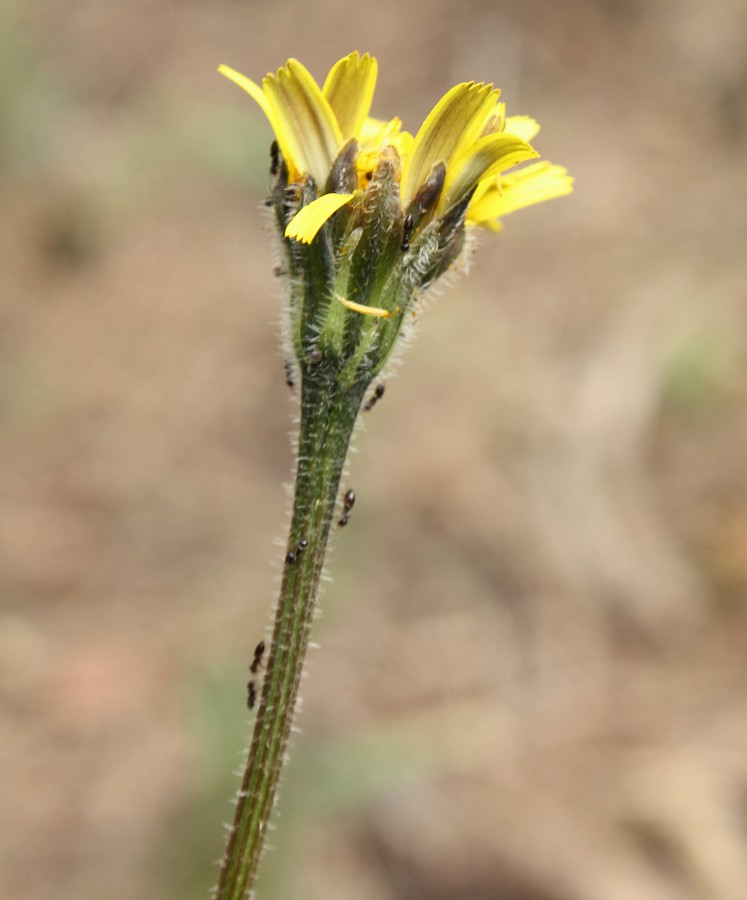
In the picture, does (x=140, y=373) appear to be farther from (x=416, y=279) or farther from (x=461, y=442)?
(x=416, y=279)

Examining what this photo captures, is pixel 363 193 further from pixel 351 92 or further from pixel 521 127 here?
pixel 521 127

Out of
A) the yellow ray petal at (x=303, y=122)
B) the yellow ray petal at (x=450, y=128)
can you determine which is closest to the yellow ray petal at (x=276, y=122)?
the yellow ray petal at (x=303, y=122)

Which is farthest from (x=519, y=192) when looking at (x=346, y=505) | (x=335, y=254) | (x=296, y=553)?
(x=296, y=553)

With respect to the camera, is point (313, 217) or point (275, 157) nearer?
point (313, 217)

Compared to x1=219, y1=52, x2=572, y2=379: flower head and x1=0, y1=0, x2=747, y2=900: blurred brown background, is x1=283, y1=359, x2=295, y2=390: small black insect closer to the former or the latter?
x1=219, y1=52, x2=572, y2=379: flower head

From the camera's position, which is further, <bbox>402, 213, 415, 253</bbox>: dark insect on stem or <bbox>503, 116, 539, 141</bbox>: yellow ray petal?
<bbox>503, 116, 539, 141</bbox>: yellow ray petal

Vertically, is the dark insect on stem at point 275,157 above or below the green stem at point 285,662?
above

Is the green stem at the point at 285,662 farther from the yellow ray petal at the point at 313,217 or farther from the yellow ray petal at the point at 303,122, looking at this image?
the yellow ray petal at the point at 303,122

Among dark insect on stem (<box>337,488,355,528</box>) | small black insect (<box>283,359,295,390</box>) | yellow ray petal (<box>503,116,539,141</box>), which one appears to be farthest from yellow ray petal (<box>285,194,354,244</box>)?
dark insect on stem (<box>337,488,355,528</box>)
